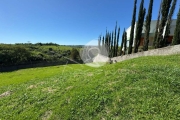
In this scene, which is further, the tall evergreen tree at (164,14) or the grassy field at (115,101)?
the tall evergreen tree at (164,14)

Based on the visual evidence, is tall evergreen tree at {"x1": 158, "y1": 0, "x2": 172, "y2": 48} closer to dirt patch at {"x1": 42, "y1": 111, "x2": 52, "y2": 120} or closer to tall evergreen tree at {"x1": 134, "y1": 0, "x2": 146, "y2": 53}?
tall evergreen tree at {"x1": 134, "y1": 0, "x2": 146, "y2": 53}

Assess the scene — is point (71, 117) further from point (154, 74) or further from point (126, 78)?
point (154, 74)

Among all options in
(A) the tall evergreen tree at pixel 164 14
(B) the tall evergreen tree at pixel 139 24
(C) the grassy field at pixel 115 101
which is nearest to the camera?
(C) the grassy field at pixel 115 101

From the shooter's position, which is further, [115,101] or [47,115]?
[47,115]

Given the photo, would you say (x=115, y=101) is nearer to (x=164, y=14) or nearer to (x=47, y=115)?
(x=47, y=115)

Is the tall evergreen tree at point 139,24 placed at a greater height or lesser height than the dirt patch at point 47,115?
greater

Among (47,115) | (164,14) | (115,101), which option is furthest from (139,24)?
(47,115)

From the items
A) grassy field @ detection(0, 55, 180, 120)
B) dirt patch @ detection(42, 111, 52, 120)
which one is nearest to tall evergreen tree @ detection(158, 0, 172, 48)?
grassy field @ detection(0, 55, 180, 120)

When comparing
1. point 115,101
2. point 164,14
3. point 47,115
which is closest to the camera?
point 115,101

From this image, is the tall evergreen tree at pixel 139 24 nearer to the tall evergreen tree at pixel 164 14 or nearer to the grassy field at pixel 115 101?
the tall evergreen tree at pixel 164 14

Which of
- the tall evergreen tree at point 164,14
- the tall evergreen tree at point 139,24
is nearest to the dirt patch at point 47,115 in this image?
the tall evergreen tree at point 164,14

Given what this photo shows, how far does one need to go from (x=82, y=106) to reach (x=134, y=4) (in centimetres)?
1883

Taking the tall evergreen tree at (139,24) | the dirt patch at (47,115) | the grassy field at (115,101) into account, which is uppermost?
the tall evergreen tree at (139,24)

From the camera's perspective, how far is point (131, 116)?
3.34 m
